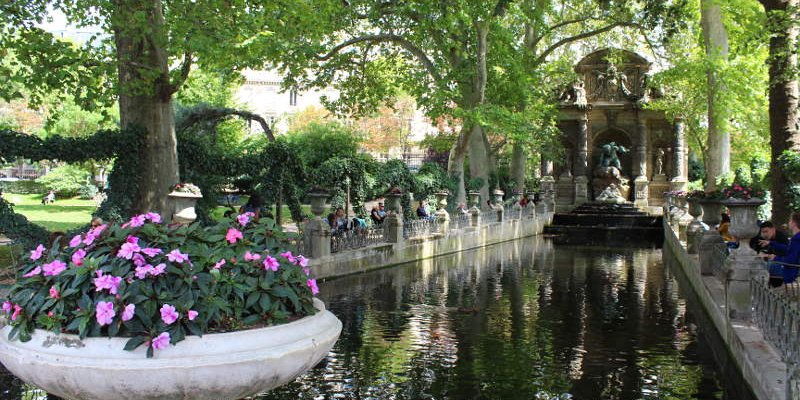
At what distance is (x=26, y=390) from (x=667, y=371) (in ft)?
23.5

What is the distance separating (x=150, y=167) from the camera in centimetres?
1873

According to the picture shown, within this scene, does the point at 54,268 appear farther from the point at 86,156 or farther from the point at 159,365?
the point at 86,156

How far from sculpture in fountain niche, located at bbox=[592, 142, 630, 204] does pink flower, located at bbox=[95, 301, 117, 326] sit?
41.5 metres

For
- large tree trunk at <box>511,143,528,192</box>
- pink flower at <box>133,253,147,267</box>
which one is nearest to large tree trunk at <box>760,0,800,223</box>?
pink flower at <box>133,253,147,267</box>

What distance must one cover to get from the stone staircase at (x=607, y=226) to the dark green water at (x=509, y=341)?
47.0ft

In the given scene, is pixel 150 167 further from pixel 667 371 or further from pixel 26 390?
pixel 667 371

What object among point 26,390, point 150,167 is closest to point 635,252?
point 150,167

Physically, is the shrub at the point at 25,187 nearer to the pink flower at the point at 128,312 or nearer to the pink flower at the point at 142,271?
the pink flower at the point at 142,271

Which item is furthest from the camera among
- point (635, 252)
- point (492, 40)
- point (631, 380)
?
point (492, 40)

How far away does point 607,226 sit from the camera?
37688mm

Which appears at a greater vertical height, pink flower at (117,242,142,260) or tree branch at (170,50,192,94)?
tree branch at (170,50,192,94)

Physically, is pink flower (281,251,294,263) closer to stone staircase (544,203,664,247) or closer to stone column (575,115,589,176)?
stone staircase (544,203,664,247)

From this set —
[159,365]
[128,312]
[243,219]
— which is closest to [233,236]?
[243,219]

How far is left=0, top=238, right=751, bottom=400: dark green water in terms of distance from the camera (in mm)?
8875
